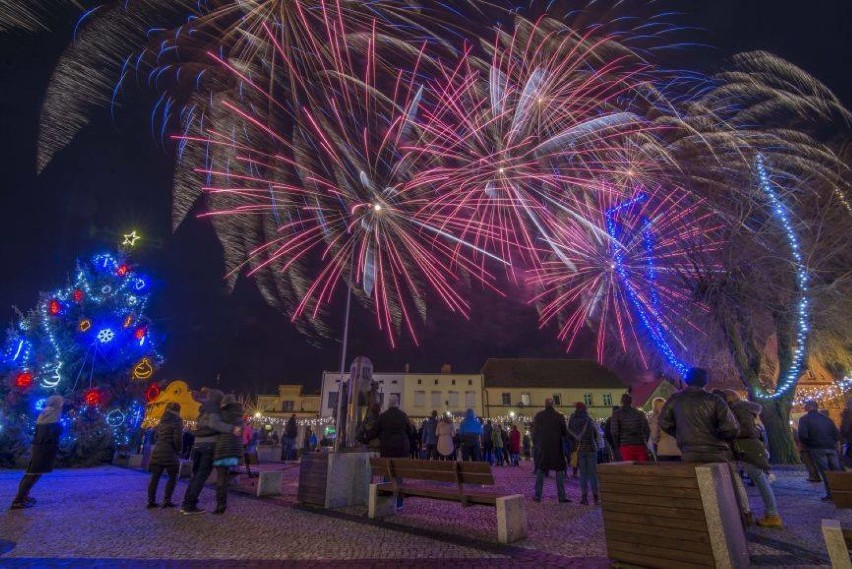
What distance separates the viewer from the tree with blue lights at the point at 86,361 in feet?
52.4

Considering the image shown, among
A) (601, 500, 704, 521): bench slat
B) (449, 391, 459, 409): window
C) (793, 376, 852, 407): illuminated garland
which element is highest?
(449, 391, 459, 409): window

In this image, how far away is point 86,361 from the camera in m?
17.7

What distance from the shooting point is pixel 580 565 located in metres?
4.70

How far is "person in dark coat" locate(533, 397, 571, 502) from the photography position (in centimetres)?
864

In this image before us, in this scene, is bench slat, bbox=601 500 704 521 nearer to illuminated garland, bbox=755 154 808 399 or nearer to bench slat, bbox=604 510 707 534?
bench slat, bbox=604 510 707 534

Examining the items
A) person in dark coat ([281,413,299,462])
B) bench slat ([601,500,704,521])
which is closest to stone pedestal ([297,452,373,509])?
bench slat ([601,500,704,521])

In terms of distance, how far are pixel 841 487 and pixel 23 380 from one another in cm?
2127

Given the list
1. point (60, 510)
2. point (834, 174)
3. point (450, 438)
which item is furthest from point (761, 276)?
point (60, 510)

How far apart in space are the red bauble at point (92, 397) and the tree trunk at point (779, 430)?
23.6m

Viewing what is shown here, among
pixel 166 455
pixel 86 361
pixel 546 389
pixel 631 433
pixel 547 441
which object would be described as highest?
pixel 546 389

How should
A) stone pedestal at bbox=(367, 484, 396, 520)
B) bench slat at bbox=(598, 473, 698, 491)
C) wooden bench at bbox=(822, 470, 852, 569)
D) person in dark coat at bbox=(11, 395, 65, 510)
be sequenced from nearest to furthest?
1. wooden bench at bbox=(822, 470, 852, 569)
2. bench slat at bbox=(598, 473, 698, 491)
3. stone pedestal at bbox=(367, 484, 396, 520)
4. person in dark coat at bbox=(11, 395, 65, 510)

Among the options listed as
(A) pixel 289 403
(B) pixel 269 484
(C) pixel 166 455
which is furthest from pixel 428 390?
(C) pixel 166 455

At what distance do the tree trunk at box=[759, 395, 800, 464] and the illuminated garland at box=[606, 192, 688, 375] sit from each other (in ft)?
10.8

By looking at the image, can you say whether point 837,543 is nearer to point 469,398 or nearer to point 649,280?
point 649,280
